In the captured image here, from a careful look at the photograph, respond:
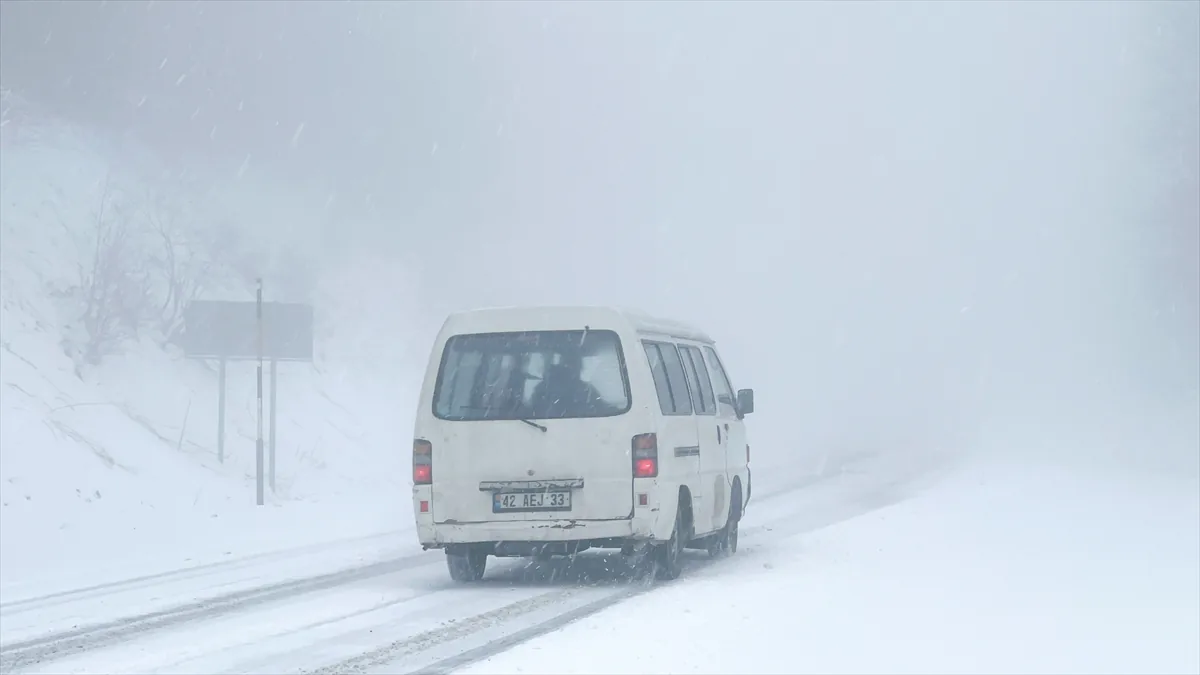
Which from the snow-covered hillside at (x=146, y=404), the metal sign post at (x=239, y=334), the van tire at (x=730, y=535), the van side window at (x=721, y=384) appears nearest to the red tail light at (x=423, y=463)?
the van tire at (x=730, y=535)

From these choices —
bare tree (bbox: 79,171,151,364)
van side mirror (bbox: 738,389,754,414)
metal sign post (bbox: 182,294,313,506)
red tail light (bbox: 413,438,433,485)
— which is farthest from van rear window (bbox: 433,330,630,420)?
bare tree (bbox: 79,171,151,364)

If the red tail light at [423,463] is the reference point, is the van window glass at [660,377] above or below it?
above

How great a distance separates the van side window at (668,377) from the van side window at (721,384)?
150 centimetres

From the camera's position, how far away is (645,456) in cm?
1134

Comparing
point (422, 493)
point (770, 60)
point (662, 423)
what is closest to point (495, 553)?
point (422, 493)

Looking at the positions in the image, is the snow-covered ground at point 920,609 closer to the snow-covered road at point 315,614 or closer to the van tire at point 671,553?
the van tire at point 671,553

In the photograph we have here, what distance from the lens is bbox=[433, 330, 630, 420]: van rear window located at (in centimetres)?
1155

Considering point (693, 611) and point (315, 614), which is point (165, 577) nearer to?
point (315, 614)

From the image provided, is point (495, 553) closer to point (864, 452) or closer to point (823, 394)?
point (864, 452)

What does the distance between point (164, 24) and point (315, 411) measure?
14.8 metres

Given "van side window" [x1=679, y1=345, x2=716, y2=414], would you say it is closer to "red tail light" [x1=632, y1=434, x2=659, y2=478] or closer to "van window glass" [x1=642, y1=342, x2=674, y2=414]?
"van window glass" [x1=642, y1=342, x2=674, y2=414]

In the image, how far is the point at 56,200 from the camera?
A: 27656 mm

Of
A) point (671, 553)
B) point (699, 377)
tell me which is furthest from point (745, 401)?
point (671, 553)

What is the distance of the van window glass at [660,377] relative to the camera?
39.0ft
